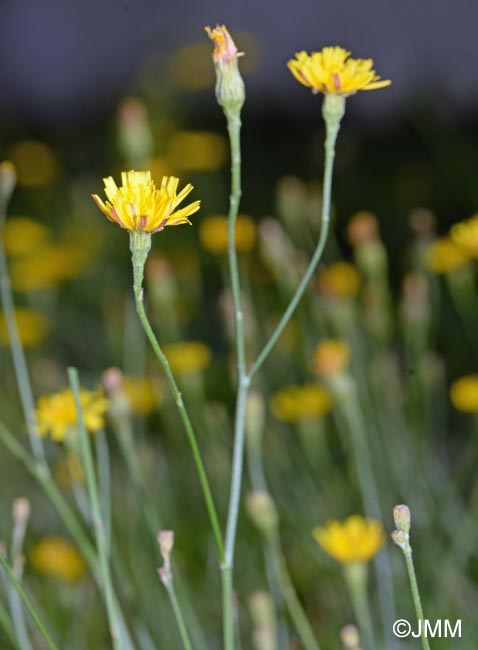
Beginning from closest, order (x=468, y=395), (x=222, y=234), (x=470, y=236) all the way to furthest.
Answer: (x=470, y=236)
(x=468, y=395)
(x=222, y=234)

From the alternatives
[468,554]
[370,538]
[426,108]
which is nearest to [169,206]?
[370,538]

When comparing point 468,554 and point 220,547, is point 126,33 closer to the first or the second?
point 468,554

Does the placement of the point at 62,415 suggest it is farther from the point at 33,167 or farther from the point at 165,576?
the point at 33,167

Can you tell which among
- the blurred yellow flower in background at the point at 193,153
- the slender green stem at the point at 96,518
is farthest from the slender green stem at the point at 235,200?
the blurred yellow flower in background at the point at 193,153

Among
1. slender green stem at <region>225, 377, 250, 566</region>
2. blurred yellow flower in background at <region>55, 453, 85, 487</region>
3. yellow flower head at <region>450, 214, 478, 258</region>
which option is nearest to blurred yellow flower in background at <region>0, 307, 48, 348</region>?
blurred yellow flower in background at <region>55, 453, 85, 487</region>

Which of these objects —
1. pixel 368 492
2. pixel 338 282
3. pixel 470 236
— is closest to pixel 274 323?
pixel 338 282

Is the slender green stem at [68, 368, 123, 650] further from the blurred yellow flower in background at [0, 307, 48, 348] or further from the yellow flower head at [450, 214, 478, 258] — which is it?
the blurred yellow flower in background at [0, 307, 48, 348]

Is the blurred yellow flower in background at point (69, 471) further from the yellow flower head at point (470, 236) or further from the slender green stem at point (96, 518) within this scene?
the yellow flower head at point (470, 236)
